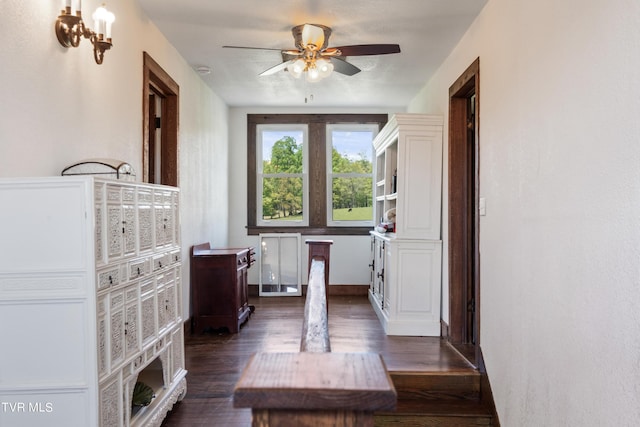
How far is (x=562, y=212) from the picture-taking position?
203 centimetres

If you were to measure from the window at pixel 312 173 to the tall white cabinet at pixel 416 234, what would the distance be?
80.9 inches

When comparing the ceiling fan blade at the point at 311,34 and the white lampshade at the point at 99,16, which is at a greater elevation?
the ceiling fan blade at the point at 311,34

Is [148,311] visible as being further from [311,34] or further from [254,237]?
[254,237]

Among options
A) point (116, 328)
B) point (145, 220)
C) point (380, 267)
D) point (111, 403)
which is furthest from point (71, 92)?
point (380, 267)

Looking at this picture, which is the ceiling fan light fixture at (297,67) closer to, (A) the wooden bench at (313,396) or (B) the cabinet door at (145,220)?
(B) the cabinet door at (145,220)

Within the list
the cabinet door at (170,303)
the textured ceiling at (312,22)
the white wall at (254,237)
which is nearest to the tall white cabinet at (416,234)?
the textured ceiling at (312,22)

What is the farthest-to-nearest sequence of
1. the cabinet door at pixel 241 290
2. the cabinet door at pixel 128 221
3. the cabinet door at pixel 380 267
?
the cabinet door at pixel 380 267 < the cabinet door at pixel 241 290 < the cabinet door at pixel 128 221

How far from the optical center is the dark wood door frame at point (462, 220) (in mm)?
4062

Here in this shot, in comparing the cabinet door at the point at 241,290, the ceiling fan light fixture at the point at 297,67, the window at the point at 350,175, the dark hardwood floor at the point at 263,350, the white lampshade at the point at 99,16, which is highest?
the ceiling fan light fixture at the point at 297,67

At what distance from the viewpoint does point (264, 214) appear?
664 centimetres

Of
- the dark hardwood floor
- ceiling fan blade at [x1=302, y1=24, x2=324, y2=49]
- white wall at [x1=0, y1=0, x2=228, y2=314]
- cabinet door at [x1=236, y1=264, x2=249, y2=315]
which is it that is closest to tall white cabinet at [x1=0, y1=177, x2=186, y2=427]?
white wall at [x1=0, y1=0, x2=228, y2=314]

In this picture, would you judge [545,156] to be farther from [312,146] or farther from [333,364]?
[312,146]

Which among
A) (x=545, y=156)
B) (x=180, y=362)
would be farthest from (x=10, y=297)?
(x=545, y=156)

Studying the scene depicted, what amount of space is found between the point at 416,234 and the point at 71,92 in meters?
3.25
